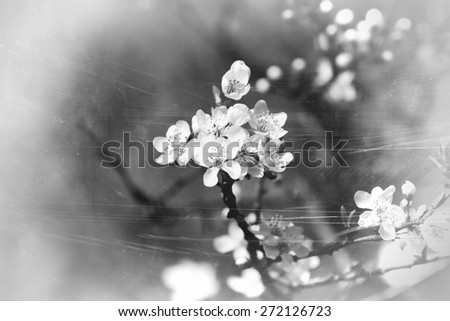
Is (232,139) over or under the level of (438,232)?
over

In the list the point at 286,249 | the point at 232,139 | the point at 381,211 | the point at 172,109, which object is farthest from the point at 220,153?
the point at 381,211

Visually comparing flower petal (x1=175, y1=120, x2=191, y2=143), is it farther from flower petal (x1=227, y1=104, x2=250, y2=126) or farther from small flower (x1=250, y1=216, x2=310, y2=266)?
small flower (x1=250, y1=216, x2=310, y2=266)

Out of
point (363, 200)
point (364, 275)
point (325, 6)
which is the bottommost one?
point (364, 275)

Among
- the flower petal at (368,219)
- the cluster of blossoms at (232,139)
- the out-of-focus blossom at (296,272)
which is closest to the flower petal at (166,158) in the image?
the cluster of blossoms at (232,139)

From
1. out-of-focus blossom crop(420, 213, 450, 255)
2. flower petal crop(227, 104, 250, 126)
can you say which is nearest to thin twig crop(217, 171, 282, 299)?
flower petal crop(227, 104, 250, 126)

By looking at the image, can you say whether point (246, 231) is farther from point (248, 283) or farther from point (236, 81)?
A: point (236, 81)
